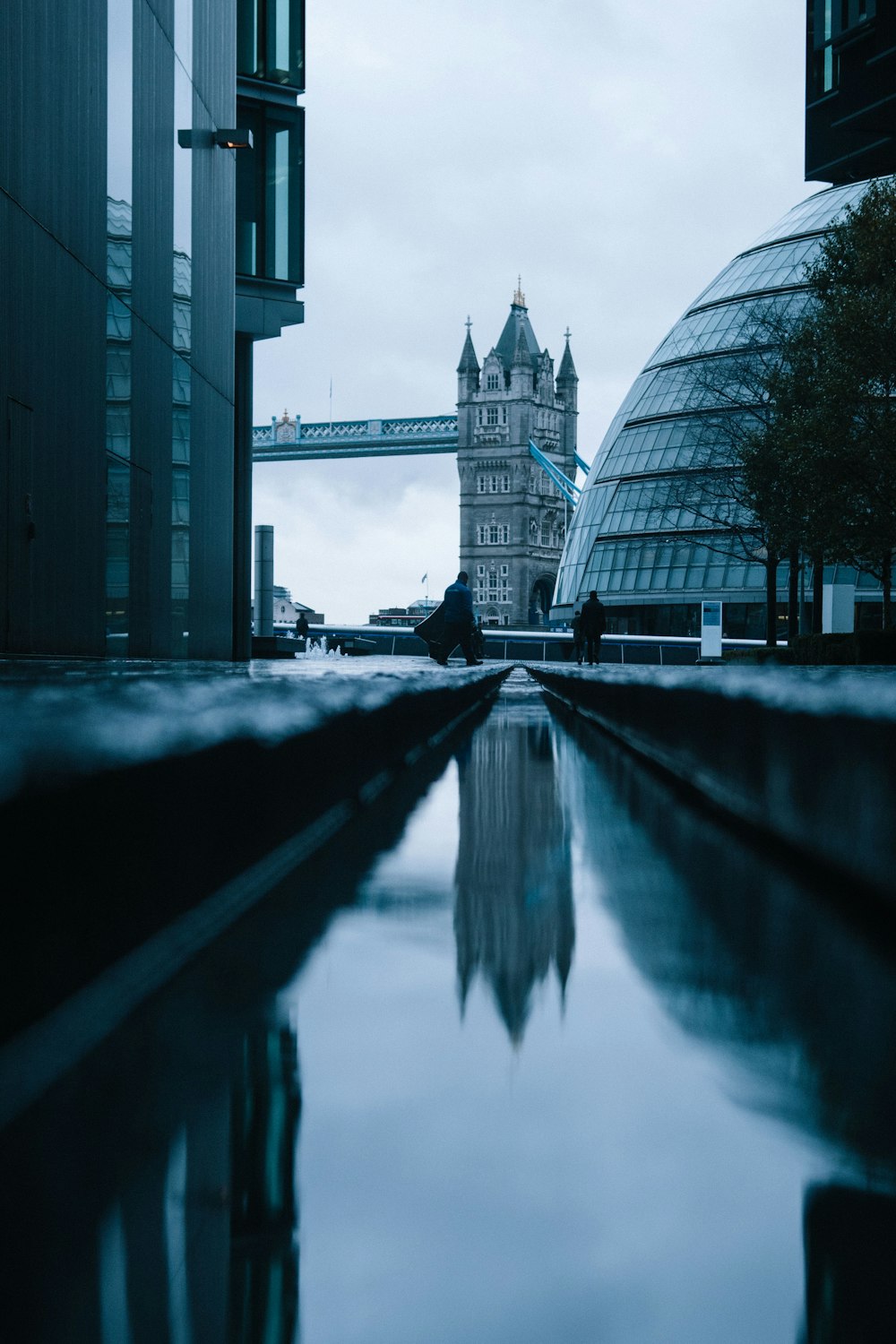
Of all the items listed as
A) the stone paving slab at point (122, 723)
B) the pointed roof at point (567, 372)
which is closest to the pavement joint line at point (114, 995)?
the stone paving slab at point (122, 723)

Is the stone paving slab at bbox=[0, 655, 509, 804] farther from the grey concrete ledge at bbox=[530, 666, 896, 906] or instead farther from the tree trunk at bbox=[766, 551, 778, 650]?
the tree trunk at bbox=[766, 551, 778, 650]

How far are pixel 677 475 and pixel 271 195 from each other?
3111cm

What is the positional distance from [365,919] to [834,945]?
75cm

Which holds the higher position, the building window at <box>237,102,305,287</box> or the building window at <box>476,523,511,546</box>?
the building window at <box>476,523,511,546</box>

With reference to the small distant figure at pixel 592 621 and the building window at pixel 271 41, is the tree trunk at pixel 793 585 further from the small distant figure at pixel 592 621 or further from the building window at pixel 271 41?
the building window at pixel 271 41

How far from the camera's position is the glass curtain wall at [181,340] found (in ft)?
56.5

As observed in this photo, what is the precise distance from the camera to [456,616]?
61.1ft

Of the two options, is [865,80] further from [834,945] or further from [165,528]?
[834,945]

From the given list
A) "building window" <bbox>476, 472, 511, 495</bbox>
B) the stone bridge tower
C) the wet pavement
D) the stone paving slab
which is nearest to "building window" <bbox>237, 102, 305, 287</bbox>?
the stone paving slab

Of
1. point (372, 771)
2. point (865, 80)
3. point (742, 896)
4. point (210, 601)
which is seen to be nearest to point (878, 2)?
point (865, 80)

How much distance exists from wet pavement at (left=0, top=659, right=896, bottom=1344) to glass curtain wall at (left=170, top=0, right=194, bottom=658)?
50.3 feet

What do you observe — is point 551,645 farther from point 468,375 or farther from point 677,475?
point 468,375

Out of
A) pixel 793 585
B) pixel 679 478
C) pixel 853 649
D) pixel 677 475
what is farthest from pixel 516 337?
pixel 853 649

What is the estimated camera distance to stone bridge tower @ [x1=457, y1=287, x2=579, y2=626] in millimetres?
147625
